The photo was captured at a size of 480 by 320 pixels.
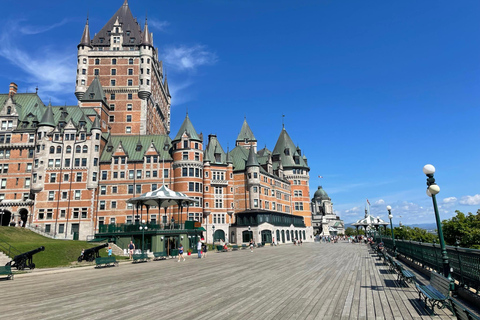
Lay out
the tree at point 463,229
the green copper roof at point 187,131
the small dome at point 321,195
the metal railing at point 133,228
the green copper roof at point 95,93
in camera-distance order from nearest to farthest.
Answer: the metal railing at point 133,228 → the tree at point 463,229 → the green copper roof at point 187,131 → the green copper roof at point 95,93 → the small dome at point 321,195

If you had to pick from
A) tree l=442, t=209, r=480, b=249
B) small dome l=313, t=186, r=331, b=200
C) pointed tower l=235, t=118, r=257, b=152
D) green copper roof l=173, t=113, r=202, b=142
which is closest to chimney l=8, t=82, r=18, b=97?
green copper roof l=173, t=113, r=202, b=142

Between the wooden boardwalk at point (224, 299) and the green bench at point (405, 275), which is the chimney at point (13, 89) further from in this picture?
the green bench at point (405, 275)

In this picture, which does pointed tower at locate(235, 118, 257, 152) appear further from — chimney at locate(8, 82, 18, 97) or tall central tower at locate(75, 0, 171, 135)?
chimney at locate(8, 82, 18, 97)

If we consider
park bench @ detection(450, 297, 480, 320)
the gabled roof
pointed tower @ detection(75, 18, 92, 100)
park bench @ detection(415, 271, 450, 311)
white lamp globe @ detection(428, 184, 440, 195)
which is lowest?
park bench @ detection(415, 271, 450, 311)

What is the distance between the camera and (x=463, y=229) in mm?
47969

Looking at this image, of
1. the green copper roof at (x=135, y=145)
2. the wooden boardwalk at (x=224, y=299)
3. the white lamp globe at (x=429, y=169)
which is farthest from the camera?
the green copper roof at (x=135, y=145)

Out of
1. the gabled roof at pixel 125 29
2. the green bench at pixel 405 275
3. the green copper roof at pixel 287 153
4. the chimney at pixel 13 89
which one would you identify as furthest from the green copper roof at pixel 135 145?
the green bench at pixel 405 275

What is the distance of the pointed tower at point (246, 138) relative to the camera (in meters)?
102

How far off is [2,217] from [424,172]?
69.5 metres

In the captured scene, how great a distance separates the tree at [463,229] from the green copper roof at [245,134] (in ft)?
203

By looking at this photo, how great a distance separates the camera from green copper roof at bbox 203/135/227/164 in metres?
68.0

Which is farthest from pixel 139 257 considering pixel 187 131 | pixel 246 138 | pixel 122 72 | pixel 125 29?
pixel 246 138

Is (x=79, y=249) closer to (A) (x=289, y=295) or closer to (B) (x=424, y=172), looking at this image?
(A) (x=289, y=295)

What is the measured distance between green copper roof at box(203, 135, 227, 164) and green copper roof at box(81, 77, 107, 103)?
88.6 feet
